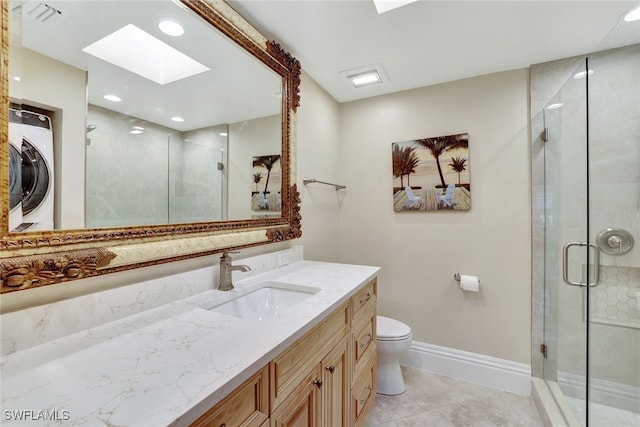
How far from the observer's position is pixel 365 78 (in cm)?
217

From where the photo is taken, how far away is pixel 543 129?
1.95 m

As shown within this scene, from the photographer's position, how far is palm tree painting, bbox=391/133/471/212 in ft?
7.07

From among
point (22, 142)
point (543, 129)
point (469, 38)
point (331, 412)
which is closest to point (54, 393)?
point (22, 142)

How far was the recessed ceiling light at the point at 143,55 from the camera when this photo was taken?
0.96m

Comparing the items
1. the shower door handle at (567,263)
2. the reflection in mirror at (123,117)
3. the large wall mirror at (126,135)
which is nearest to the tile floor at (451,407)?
the shower door handle at (567,263)

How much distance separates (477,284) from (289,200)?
154 cm

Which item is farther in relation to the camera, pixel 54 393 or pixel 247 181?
pixel 247 181

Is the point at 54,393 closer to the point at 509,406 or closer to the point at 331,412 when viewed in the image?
the point at 331,412

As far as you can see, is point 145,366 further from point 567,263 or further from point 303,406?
point 567,263

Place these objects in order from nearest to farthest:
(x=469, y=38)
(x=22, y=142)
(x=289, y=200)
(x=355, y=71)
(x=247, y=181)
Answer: (x=22, y=142) < (x=247, y=181) < (x=469, y=38) < (x=289, y=200) < (x=355, y=71)

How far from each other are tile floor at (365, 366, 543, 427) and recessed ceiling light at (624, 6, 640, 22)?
2.35 metres

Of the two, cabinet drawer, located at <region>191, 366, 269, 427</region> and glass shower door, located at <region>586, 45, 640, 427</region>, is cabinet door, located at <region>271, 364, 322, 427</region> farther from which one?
glass shower door, located at <region>586, 45, 640, 427</region>

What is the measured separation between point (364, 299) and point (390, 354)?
65 cm

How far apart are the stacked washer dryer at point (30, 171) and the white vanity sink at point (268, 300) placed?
29.0 inches
